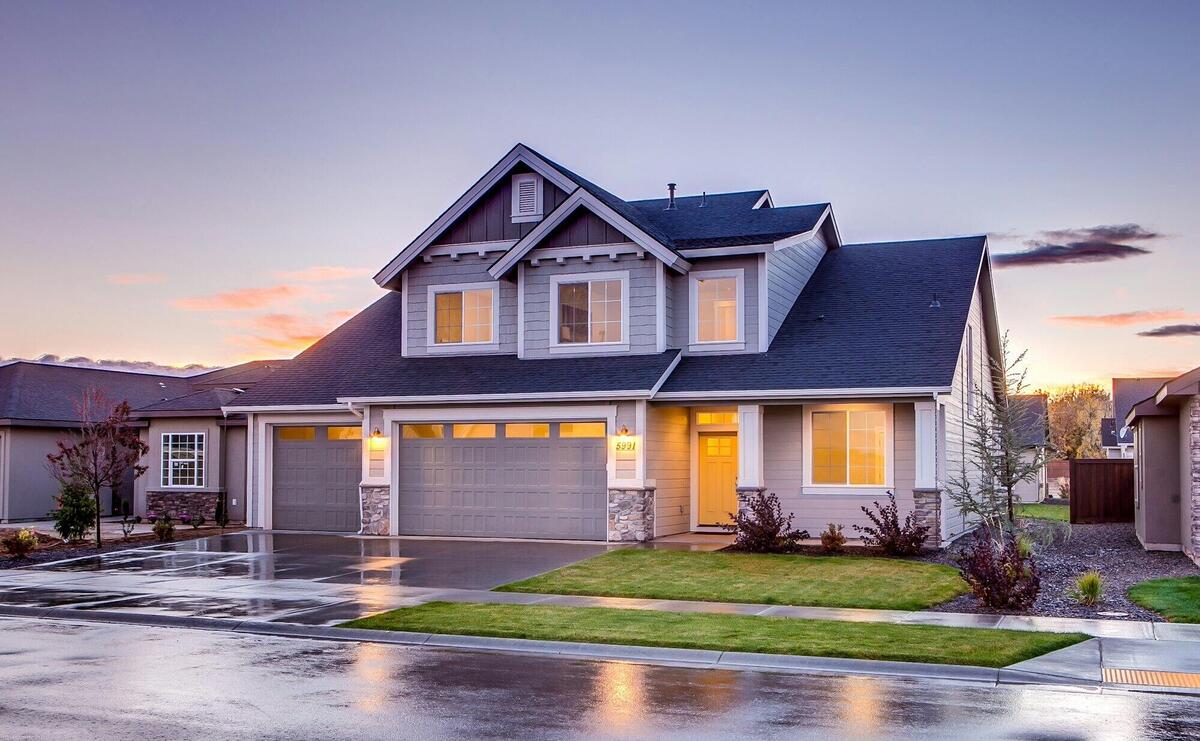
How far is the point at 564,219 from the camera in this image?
24.5 meters

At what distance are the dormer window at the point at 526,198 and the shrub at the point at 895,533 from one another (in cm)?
1039

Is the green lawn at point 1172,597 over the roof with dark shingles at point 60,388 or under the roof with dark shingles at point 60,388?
under

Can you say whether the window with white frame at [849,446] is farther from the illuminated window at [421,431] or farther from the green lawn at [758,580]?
the illuminated window at [421,431]

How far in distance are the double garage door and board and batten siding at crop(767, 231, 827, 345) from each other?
15.4ft

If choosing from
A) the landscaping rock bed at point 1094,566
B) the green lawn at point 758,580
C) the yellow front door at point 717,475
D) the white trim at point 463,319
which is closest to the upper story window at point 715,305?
the yellow front door at point 717,475

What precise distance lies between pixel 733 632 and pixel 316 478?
16571mm

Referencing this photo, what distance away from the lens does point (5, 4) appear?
71.1 feet

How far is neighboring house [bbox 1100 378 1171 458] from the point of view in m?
65.0

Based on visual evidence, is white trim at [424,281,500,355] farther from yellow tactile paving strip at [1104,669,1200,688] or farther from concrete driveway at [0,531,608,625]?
yellow tactile paving strip at [1104,669,1200,688]

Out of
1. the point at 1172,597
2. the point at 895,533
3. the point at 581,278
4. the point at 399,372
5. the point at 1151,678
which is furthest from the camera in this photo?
the point at 399,372

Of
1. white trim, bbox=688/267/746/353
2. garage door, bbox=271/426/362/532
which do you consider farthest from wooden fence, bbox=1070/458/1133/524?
garage door, bbox=271/426/362/532

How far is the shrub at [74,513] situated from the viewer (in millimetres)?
23234

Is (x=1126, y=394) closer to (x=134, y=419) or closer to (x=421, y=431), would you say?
(x=421, y=431)

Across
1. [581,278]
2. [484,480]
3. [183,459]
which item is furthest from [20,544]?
[581,278]
